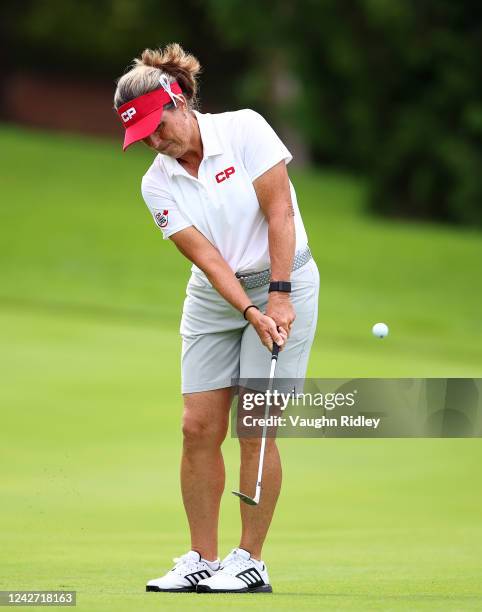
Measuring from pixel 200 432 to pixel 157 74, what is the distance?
3.83ft

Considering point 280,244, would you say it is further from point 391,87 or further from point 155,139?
point 391,87

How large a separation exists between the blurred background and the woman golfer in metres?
0.24

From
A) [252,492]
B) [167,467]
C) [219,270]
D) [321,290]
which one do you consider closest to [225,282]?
[219,270]

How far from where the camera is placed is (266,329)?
14.2 feet

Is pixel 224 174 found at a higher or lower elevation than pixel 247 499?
higher

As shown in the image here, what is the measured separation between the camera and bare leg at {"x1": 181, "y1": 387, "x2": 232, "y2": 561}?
4570 mm

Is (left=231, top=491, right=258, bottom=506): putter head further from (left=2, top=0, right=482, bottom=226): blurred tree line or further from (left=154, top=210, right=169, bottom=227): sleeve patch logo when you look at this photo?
(left=2, top=0, right=482, bottom=226): blurred tree line

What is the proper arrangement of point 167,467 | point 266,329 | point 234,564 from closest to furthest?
point 266,329 → point 234,564 → point 167,467

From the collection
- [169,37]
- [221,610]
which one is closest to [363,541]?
[221,610]

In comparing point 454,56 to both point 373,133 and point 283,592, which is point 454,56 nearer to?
point 373,133

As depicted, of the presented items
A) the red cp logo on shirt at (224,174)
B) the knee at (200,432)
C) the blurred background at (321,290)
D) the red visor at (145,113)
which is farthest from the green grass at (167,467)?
the red visor at (145,113)

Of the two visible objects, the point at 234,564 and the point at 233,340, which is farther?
the point at 233,340

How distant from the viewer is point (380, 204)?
22141 mm

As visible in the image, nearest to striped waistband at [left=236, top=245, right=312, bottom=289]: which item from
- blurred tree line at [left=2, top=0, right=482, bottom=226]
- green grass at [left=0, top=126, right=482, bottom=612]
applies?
green grass at [left=0, top=126, right=482, bottom=612]
